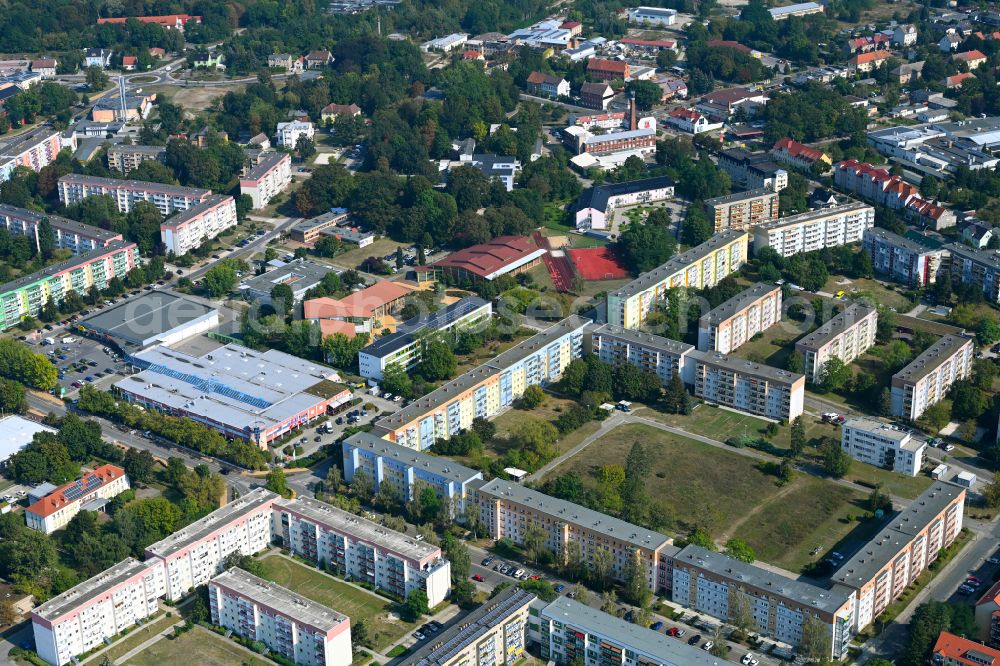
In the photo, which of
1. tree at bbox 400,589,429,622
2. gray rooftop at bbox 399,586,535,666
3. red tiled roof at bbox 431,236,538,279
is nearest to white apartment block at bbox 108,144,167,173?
red tiled roof at bbox 431,236,538,279

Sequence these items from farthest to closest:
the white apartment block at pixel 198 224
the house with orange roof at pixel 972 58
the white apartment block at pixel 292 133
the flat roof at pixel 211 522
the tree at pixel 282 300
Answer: the house with orange roof at pixel 972 58 → the white apartment block at pixel 292 133 → the white apartment block at pixel 198 224 → the tree at pixel 282 300 → the flat roof at pixel 211 522

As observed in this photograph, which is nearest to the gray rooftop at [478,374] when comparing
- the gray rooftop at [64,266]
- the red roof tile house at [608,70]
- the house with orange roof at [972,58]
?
the gray rooftop at [64,266]

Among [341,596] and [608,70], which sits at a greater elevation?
[608,70]

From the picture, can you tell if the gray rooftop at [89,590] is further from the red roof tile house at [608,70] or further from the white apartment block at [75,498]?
the red roof tile house at [608,70]

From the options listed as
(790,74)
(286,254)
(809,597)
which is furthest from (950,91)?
(809,597)

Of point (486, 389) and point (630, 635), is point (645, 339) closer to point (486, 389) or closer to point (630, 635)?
point (486, 389)

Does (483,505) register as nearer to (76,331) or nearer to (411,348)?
(411,348)

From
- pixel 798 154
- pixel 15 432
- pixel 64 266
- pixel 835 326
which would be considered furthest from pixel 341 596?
pixel 798 154
